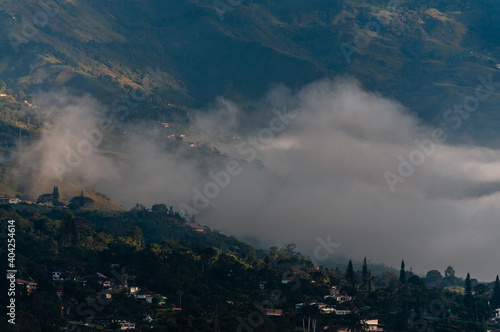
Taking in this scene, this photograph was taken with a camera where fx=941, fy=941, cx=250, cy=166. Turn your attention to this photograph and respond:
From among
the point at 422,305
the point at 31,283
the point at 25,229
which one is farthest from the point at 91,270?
the point at 422,305

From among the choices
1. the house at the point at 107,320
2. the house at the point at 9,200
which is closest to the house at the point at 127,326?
the house at the point at 107,320

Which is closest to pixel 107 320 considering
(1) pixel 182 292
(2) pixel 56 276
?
(1) pixel 182 292

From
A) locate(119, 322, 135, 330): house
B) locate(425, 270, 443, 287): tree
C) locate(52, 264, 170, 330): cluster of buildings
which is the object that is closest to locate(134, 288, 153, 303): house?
locate(52, 264, 170, 330): cluster of buildings

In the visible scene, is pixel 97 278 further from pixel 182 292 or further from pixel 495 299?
pixel 495 299

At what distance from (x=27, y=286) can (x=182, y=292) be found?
20.6 meters

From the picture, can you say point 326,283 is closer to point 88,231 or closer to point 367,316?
point 367,316

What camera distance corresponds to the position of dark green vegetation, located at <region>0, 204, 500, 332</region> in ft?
361

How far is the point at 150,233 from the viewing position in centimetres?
19288

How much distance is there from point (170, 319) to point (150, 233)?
84523 mm

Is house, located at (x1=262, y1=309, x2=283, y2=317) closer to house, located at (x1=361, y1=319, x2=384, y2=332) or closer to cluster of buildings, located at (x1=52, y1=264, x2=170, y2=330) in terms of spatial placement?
house, located at (x1=361, y1=319, x2=384, y2=332)

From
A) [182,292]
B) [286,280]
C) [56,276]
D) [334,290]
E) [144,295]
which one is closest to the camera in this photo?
[144,295]

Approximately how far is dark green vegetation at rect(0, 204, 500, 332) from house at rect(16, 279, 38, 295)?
20.9 inches

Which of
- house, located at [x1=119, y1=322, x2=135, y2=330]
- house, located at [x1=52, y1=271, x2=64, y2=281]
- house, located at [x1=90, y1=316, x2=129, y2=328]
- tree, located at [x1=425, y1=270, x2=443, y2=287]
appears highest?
tree, located at [x1=425, y1=270, x2=443, y2=287]

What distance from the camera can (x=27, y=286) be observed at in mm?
114688
